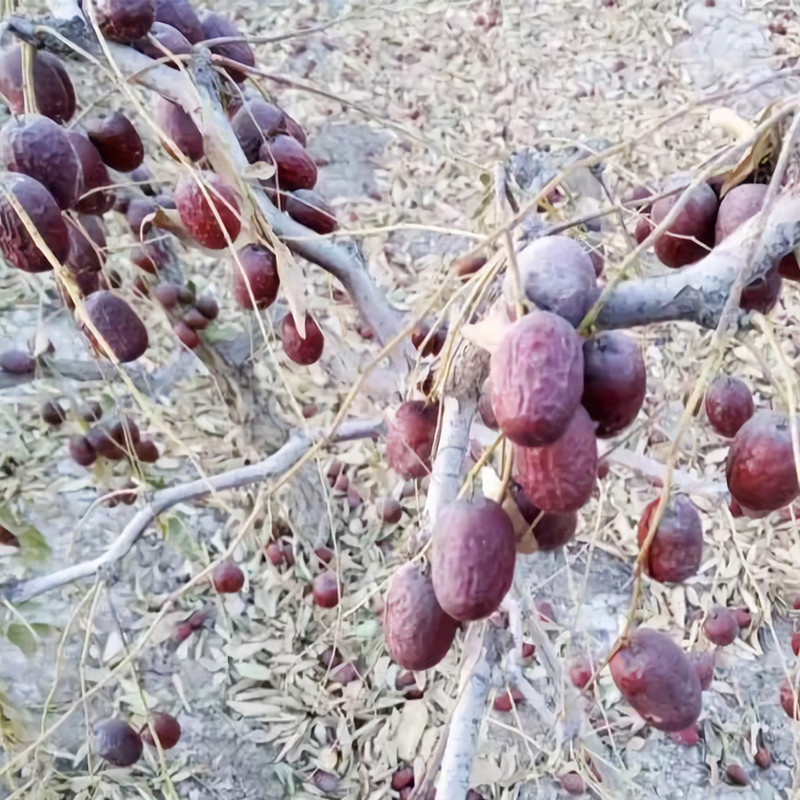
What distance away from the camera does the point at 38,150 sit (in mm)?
589

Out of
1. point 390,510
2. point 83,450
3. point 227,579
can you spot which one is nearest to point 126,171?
point 83,450

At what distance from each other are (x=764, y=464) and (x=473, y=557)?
0.56 ft

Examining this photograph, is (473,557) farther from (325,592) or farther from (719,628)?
(325,592)

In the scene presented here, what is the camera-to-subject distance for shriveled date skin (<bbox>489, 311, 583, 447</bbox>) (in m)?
0.37

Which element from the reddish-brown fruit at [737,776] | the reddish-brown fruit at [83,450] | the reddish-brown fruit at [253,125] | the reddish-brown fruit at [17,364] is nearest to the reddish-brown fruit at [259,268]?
the reddish-brown fruit at [253,125]

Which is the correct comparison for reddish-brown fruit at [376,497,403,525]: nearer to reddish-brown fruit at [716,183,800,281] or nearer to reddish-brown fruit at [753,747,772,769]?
reddish-brown fruit at [753,747,772,769]

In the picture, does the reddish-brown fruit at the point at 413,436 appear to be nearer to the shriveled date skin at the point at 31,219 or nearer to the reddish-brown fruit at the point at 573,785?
the shriveled date skin at the point at 31,219

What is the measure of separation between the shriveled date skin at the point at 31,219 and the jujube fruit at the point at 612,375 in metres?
0.38

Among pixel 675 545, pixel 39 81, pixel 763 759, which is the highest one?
pixel 39 81

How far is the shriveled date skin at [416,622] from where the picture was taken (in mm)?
474

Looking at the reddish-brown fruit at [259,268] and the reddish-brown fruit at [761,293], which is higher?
the reddish-brown fruit at [761,293]

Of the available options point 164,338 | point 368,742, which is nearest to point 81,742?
point 368,742

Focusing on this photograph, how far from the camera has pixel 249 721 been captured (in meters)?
1.40

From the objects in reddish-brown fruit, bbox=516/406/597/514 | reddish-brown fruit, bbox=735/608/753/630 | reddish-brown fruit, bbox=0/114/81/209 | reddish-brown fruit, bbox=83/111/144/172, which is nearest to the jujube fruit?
reddish-brown fruit, bbox=516/406/597/514
